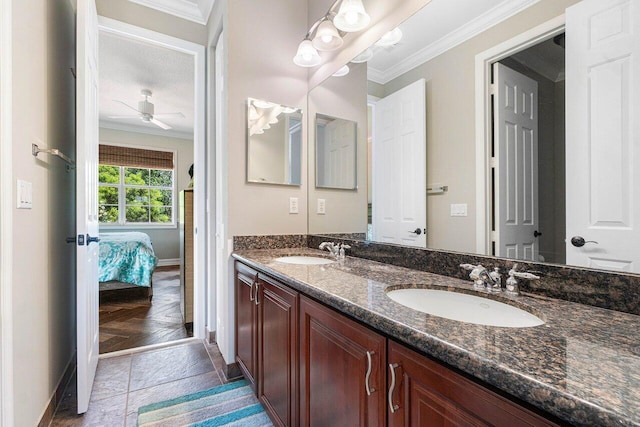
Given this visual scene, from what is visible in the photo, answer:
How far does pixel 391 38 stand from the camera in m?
1.58

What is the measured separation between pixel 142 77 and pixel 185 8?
170 centimetres

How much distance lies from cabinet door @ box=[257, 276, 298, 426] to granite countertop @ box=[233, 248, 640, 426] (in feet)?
1.10

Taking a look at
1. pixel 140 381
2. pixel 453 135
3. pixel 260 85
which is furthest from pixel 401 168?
pixel 140 381

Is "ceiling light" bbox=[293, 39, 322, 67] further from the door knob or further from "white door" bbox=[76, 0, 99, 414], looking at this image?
the door knob

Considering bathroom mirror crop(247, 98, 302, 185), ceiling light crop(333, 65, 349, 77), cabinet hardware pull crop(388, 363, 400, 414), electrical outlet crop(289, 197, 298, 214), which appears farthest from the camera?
electrical outlet crop(289, 197, 298, 214)

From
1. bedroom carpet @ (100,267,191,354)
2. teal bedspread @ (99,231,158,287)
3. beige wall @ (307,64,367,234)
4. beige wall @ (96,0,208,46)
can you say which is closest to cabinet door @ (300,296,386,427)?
beige wall @ (307,64,367,234)

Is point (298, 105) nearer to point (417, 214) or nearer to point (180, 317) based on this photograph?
point (417, 214)

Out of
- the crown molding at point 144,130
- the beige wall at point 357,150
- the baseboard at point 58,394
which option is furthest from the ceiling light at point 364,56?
the crown molding at point 144,130

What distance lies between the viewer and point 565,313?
764 mm

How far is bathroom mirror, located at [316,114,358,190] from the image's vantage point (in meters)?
2.02

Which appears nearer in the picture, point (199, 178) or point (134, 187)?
point (199, 178)

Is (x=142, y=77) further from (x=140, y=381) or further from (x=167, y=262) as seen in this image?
(x=167, y=262)

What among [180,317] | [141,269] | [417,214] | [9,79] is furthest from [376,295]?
[141,269]

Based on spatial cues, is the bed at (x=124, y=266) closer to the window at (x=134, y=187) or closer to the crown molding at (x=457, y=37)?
the window at (x=134, y=187)
